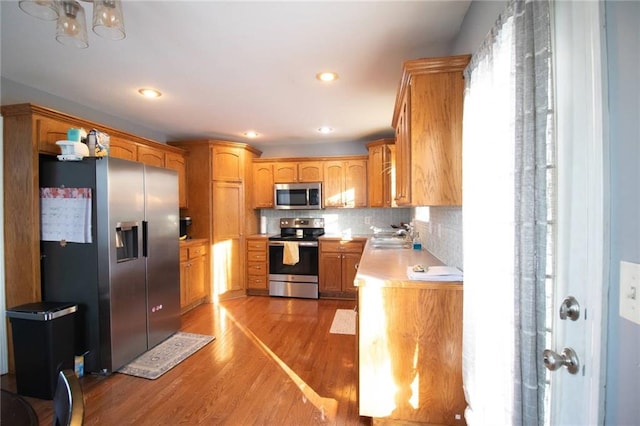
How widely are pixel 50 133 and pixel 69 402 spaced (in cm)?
251

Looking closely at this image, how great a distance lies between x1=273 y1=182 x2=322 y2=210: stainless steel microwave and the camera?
4480 mm

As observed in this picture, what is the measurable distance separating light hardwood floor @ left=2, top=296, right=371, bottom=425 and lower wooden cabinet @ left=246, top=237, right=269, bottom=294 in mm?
1264

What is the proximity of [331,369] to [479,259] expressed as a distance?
165 centimetres

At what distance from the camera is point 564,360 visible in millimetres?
740

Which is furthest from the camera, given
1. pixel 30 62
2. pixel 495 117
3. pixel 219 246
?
pixel 219 246

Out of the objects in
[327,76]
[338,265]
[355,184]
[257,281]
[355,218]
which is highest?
[327,76]

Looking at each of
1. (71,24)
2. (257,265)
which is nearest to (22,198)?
(71,24)

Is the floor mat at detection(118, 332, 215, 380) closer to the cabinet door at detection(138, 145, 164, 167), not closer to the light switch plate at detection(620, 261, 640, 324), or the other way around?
the cabinet door at detection(138, 145, 164, 167)

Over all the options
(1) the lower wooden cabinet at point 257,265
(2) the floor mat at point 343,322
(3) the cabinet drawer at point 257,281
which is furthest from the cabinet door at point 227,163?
(2) the floor mat at point 343,322

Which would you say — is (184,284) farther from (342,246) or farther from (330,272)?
(342,246)

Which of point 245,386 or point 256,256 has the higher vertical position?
point 256,256

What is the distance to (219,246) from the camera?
4121 millimetres

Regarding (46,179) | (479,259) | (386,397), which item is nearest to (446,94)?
(479,259)

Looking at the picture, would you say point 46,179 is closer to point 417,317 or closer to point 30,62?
point 30,62
